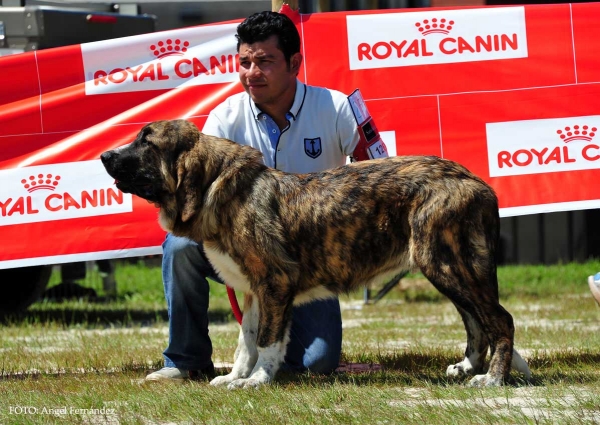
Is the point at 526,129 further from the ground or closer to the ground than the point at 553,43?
closer to the ground

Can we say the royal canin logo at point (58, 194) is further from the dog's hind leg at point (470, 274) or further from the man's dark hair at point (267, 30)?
the dog's hind leg at point (470, 274)

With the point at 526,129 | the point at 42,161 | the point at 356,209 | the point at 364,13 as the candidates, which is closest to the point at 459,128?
the point at 526,129

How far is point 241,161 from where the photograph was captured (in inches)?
209

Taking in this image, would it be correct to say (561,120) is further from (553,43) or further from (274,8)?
(274,8)

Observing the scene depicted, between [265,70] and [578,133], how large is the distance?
116 inches

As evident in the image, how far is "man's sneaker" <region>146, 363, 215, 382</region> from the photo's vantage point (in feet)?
18.7

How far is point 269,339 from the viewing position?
5.21 metres

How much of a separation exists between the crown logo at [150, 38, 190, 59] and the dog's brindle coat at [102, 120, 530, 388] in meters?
2.62

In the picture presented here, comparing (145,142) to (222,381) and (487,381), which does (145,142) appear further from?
(487,381)

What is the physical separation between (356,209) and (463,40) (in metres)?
2.96

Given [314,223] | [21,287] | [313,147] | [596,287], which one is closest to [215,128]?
[313,147]

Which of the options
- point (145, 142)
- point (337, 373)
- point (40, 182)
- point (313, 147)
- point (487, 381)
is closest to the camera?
point (487, 381)

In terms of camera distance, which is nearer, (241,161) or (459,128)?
(241,161)

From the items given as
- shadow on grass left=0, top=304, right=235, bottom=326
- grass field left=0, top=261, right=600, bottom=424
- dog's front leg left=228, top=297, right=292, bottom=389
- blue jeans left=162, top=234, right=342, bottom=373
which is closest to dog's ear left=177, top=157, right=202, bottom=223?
blue jeans left=162, top=234, right=342, bottom=373
